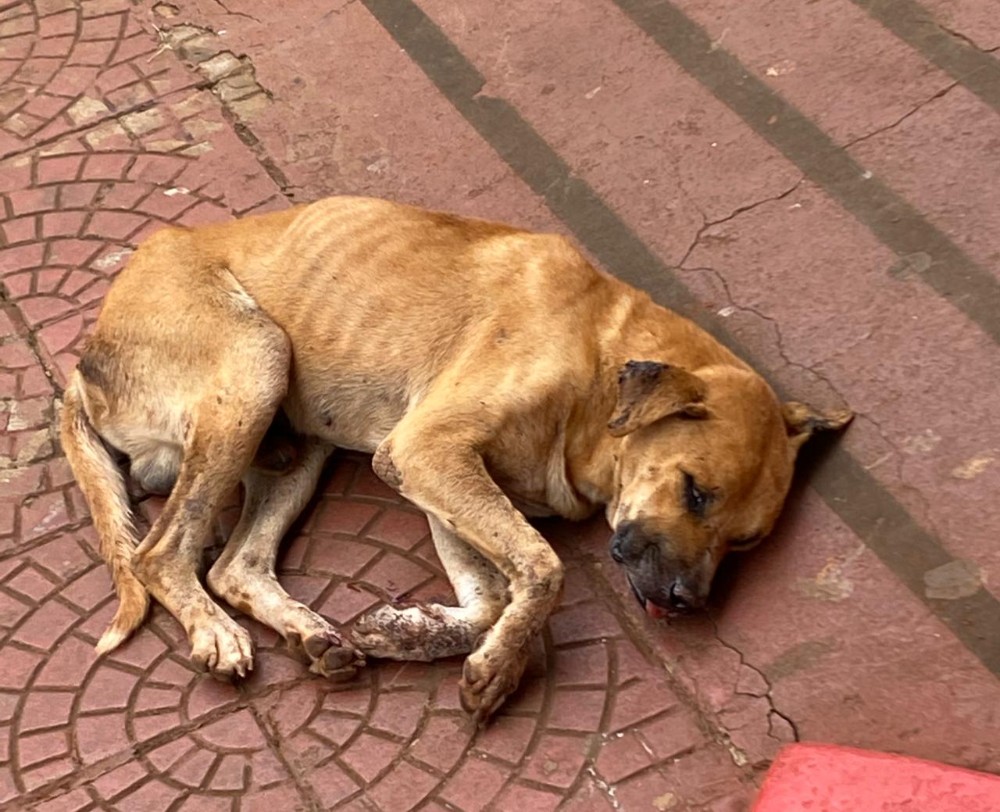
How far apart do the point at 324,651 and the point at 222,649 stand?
349 mm

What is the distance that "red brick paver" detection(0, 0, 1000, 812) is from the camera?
4.04 metres

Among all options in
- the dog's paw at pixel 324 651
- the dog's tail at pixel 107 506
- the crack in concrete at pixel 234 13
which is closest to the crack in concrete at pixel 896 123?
the dog's paw at pixel 324 651

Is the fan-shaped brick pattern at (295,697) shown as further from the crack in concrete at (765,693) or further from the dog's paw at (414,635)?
the crack in concrete at (765,693)

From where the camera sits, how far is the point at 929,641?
4105mm

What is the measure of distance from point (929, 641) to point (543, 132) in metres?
3.08

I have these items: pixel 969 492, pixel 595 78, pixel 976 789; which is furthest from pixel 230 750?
pixel 595 78

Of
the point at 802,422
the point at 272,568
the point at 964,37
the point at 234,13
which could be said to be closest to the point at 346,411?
the point at 272,568

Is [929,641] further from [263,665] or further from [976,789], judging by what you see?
[263,665]

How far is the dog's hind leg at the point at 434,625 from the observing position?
4.24 m

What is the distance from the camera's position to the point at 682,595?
412 cm

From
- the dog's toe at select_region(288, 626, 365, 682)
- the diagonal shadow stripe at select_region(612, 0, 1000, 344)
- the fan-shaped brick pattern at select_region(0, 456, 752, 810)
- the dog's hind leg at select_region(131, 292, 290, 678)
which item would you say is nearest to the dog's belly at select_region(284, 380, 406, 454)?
the dog's hind leg at select_region(131, 292, 290, 678)

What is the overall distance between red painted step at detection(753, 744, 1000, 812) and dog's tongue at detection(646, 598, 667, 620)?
70 cm

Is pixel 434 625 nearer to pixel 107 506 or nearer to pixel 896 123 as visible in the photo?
pixel 107 506

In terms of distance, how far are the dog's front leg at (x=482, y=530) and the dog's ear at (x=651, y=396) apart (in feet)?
1.53
